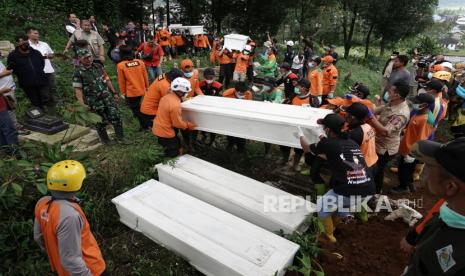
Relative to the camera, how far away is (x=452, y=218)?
1.53m

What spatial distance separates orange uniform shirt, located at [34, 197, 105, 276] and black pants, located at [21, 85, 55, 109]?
185 inches

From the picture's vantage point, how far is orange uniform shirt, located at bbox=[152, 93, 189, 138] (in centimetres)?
402

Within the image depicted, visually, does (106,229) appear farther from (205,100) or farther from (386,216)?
(386,216)

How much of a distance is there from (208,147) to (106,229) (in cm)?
238

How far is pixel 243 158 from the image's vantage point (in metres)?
5.20

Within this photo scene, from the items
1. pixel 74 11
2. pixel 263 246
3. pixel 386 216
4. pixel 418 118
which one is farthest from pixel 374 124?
pixel 74 11

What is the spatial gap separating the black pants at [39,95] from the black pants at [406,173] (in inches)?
267

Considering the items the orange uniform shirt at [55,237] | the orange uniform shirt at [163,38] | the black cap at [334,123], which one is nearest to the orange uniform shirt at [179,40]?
the orange uniform shirt at [163,38]

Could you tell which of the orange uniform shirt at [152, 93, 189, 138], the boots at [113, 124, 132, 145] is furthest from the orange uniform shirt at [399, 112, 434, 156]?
the boots at [113, 124, 132, 145]

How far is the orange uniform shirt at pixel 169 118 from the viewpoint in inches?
158

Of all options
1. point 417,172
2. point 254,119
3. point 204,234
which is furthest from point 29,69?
point 417,172

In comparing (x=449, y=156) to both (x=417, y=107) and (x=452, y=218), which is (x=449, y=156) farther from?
(x=417, y=107)

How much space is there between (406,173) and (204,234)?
3.44 m

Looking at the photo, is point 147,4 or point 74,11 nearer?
point 74,11
